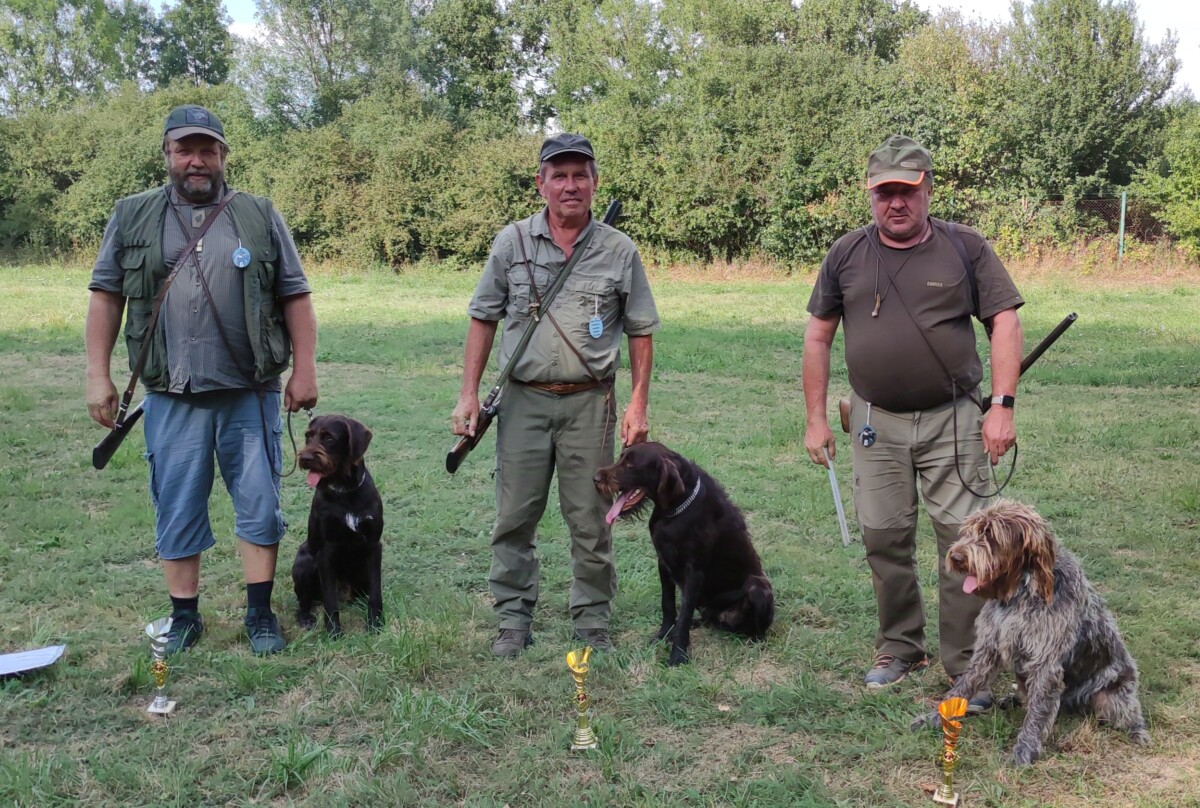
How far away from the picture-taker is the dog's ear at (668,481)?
4.14 m

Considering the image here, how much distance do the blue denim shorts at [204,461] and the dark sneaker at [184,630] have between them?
0.94ft

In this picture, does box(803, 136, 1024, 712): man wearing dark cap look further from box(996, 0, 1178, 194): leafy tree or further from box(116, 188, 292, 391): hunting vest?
A: box(996, 0, 1178, 194): leafy tree

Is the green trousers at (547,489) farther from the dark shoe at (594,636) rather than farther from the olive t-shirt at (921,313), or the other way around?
the olive t-shirt at (921,313)

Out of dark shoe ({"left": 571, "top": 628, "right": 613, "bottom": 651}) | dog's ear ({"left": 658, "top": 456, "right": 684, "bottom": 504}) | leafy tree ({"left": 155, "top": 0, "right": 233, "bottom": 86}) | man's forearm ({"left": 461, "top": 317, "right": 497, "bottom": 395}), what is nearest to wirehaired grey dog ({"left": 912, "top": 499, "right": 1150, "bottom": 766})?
dog's ear ({"left": 658, "top": 456, "right": 684, "bottom": 504})

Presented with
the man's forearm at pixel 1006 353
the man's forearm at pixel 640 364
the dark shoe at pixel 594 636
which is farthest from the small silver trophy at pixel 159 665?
the man's forearm at pixel 1006 353

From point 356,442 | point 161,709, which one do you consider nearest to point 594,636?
point 356,442

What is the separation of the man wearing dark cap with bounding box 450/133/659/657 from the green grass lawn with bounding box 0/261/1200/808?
0.33m

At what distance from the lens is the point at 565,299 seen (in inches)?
169

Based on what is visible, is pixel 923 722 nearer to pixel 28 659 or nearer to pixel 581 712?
pixel 581 712

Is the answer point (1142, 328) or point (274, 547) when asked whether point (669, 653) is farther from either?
point (1142, 328)

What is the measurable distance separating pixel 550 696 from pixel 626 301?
1719 millimetres

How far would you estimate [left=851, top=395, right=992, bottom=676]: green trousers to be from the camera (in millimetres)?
3850

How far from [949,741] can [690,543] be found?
151 cm

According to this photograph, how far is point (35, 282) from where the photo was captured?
73.3 ft
